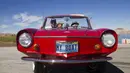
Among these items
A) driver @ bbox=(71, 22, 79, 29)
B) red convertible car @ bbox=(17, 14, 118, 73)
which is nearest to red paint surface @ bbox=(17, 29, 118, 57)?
red convertible car @ bbox=(17, 14, 118, 73)

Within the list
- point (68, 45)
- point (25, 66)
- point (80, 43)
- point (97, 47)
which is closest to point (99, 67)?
point (97, 47)

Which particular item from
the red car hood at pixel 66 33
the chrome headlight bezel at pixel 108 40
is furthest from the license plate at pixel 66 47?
the chrome headlight bezel at pixel 108 40

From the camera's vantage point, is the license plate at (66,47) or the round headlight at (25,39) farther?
the round headlight at (25,39)

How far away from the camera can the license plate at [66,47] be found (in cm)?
540

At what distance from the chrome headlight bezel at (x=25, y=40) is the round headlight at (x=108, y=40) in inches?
65.8

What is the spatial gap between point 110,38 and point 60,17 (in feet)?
7.38

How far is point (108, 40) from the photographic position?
5742 mm

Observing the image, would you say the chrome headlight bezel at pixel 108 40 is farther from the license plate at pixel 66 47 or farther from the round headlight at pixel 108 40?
the license plate at pixel 66 47

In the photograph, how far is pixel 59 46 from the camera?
18.1 feet

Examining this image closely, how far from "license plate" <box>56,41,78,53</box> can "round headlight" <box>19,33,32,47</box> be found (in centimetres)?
70

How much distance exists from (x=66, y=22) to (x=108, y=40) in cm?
184

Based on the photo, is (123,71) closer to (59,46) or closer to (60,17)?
(60,17)

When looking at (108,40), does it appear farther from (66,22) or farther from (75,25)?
(66,22)

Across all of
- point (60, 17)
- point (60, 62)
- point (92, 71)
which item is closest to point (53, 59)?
point (60, 62)
